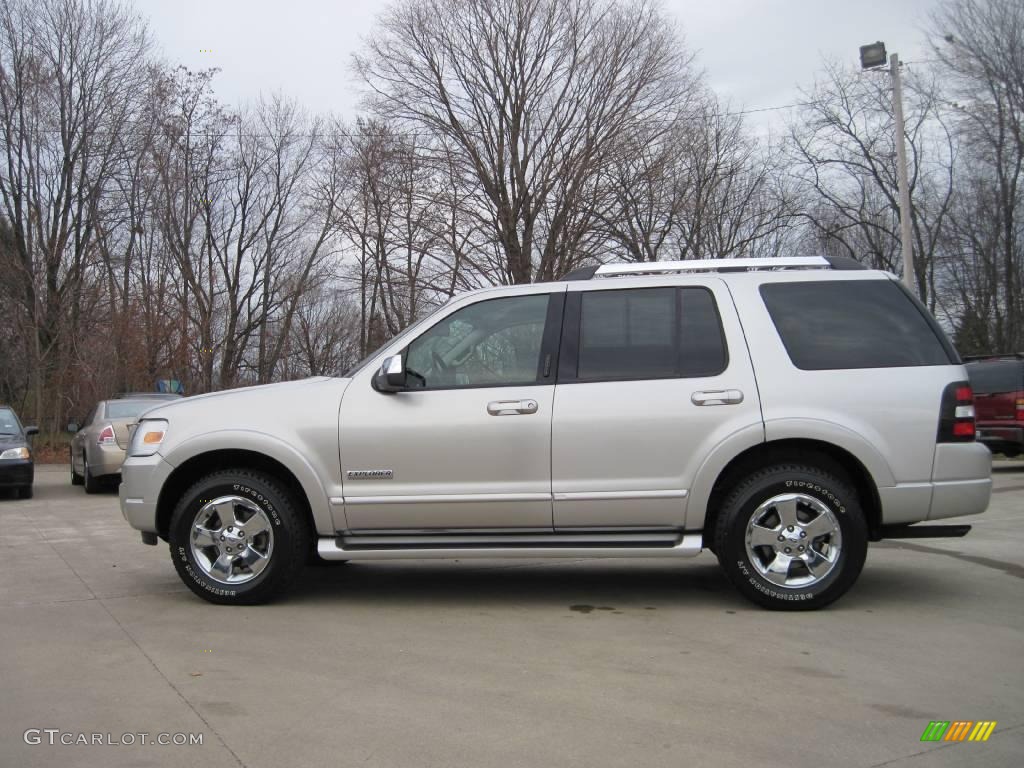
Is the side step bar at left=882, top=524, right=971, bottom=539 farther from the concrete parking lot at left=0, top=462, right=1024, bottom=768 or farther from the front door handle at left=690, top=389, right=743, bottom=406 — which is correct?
the front door handle at left=690, top=389, right=743, bottom=406

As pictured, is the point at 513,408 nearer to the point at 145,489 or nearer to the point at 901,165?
the point at 145,489

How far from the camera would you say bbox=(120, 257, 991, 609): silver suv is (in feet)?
18.8

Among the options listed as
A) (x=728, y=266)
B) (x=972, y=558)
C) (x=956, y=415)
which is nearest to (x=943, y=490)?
(x=956, y=415)

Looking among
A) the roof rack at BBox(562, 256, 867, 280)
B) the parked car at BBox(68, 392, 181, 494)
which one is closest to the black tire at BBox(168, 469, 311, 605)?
the roof rack at BBox(562, 256, 867, 280)

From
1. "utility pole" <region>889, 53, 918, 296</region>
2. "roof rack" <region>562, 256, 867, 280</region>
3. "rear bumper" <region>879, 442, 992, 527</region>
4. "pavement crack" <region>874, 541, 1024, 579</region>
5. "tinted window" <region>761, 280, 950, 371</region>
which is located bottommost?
"pavement crack" <region>874, 541, 1024, 579</region>

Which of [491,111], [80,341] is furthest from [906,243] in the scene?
[80,341]

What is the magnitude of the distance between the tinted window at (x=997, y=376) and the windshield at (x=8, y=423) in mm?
14545

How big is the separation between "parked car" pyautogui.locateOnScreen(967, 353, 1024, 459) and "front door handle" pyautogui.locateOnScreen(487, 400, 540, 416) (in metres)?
11.3

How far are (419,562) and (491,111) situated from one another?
2447 cm

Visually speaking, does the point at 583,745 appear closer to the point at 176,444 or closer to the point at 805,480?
the point at 805,480

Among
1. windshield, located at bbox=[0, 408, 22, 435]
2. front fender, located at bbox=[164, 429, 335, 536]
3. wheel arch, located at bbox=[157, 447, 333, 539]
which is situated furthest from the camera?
windshield, located at bbox=[0, 408, 22, 435]

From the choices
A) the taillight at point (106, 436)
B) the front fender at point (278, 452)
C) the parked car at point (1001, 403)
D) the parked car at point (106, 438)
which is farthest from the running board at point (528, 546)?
the parked car at point (1001, 403)

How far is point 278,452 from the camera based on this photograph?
19.6 feet

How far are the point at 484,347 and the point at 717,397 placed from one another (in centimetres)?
148
